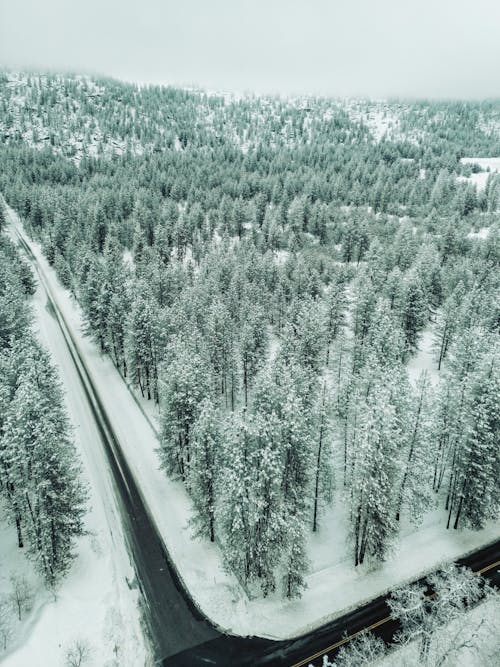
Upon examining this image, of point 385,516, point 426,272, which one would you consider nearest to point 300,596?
point 385,516

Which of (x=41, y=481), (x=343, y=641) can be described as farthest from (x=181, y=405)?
(x=343, y=641)

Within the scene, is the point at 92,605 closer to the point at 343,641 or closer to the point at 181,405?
the point at 181,405

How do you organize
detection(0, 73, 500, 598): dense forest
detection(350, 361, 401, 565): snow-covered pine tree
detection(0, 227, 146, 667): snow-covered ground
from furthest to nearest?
detection(0, 73, 500, 598): dense forest < detection(350, 361, 401, 565): snow-covered pine tree < detection(0, 227, 146, 667): snow-covered ground

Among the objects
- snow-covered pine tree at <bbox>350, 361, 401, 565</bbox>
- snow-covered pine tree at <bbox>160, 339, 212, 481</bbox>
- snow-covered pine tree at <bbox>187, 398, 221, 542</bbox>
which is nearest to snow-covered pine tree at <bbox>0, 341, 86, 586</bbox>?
snow-covered pine tree at <bbox>187, 398, 221, 542</bbox>

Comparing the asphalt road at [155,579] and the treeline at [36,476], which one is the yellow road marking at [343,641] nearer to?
the asphalt road at [155,579]

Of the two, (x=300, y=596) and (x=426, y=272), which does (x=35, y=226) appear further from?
(x=300, y=596)

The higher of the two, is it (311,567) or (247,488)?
(247,488)

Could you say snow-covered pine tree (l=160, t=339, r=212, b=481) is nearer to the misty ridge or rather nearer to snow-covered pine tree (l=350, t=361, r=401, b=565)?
the misty ridge
